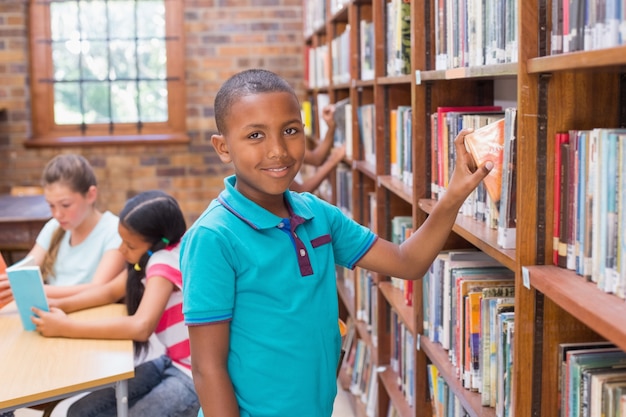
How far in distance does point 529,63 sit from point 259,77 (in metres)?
0.49

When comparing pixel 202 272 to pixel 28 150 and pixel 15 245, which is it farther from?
pixel 28 150

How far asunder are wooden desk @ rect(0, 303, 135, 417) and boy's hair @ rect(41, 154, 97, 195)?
701 millimetres

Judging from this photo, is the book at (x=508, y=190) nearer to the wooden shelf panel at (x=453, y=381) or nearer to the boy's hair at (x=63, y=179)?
the wooden shelf panel at (x=453, y=381)

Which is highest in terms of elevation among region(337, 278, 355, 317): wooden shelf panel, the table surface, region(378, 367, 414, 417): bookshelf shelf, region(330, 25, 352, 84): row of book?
region(330, 25, 352, 84): row of book

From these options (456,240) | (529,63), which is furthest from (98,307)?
(529,63)

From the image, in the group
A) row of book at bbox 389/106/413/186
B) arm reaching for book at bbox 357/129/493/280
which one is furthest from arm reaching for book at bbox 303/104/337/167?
arm reaching for book at bbox 357/129/493/280

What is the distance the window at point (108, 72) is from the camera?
5.42m

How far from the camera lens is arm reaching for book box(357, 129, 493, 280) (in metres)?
1.50

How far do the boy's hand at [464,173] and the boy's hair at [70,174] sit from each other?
5.85 ft

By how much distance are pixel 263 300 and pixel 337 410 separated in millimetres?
2069

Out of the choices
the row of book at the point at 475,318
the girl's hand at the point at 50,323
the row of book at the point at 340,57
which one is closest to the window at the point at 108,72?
the row of book at the point at 340,57

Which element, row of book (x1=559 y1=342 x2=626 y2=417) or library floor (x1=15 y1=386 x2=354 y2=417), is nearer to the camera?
row of book (x1=559 y1=342 x2=626 y2=417)

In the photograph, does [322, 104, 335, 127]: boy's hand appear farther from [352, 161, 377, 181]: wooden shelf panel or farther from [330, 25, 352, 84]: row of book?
[352, 161, 377, 181]: wooden shelf panel

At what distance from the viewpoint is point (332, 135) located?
3.81 m
